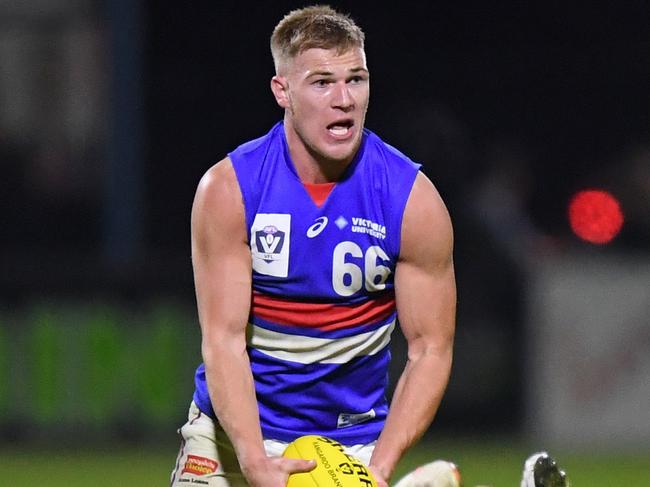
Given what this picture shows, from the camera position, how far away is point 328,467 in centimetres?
564

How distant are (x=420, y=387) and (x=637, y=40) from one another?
37.0 feet

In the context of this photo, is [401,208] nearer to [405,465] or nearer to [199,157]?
[405,465]

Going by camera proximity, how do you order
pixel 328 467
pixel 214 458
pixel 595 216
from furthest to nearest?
pixel 595 216
pixel 214 458
pixel 328 467

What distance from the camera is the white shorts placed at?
20.6ft

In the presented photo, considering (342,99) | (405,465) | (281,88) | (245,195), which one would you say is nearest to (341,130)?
(342,99)

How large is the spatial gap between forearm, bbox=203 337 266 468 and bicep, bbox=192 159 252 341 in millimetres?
68

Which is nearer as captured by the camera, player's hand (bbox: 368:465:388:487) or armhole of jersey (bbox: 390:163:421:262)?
player's hand (bbox: 368:465:388:487)

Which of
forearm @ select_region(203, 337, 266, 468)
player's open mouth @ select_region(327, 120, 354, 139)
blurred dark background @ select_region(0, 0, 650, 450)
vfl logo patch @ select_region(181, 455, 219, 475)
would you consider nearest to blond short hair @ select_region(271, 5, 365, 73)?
player's open mouth @ select_region(327, 120, 354, 139)

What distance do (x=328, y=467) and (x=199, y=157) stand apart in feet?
30.8

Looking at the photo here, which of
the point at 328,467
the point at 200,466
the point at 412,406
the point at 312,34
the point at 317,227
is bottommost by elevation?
the point at 200,466

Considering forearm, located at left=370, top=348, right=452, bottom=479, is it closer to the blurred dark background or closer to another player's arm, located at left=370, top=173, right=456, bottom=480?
another player's arm, located at left=370, top=173, right=456, bottom=480

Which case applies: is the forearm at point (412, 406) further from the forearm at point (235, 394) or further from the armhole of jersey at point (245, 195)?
the armhole of jersey at point (245, 195)

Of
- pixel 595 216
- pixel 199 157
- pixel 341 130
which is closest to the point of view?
pixel 341 130

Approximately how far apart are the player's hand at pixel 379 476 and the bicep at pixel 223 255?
2.20 feet
